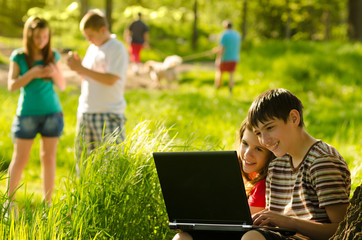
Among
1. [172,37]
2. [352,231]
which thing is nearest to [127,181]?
[352,231]

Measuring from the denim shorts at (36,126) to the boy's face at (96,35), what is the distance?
2.53ft

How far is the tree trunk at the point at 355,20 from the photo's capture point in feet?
56.7

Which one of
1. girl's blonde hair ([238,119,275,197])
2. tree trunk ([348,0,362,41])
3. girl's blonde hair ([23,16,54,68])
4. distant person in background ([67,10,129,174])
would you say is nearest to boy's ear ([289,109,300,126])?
girl's blonde hair ([238,119,275,197])

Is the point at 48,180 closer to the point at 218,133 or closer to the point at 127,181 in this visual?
the point at 127,181

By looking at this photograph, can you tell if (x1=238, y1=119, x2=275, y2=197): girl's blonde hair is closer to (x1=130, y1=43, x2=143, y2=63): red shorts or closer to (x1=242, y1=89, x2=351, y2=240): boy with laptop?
(x1=242, y1=89, x2=351, y2=240): boy with laptop

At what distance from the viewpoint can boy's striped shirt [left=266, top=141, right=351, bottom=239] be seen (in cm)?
264

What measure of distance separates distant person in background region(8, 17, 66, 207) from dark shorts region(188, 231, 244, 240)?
2.60m

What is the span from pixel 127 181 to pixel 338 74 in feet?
30.0

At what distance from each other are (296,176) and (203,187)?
18.6 inches

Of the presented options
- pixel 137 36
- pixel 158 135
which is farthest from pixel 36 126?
pixel 137 36

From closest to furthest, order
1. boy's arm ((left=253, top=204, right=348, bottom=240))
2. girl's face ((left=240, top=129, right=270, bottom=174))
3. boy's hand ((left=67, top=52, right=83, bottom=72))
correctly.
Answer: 1. boy's arm ((left=253, top=204, right=348, bottom=240))
2. girl's face ((left=240, top=129, right=270, bottom=174))
3. boy's hand ((left=67, top=52, right=83, bottom=72))

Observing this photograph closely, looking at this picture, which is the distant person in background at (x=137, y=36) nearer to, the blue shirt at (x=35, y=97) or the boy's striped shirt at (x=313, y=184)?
the blue shirt at (x=35, y=97)

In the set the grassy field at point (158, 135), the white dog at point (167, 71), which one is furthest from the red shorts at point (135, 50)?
the white dog at point (167, 71)

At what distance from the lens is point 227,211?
272cm
